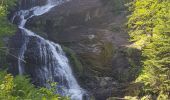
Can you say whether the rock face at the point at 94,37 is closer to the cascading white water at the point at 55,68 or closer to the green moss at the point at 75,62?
the green moss at the point at 75,62

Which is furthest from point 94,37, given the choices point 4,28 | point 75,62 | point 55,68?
point 4,28

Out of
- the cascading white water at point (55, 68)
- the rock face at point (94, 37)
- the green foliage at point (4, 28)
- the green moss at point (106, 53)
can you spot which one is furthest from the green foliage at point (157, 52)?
the green foliage at point (4, 28)

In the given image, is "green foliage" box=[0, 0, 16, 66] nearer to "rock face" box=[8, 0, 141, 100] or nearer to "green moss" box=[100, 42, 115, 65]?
"rock face" box=[8, 0, 141, 100]

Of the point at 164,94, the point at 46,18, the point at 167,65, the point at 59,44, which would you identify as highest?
the point at 46,18

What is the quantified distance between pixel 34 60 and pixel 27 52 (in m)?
0.89

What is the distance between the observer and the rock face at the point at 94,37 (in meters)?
25.1

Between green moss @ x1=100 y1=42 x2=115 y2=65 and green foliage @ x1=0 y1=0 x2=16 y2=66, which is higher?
green foliage @ x1=0 y1=0 x2=16 y2=66

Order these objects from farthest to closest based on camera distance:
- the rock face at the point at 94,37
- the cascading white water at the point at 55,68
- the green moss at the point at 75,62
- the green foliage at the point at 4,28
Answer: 1. the green moss at the point at 75,62
2. the rock face at the point at 94,37
3. the cascading white water at the point at 55,68
4. the green foliage at the point at 4,28

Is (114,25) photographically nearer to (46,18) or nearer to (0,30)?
(46,18)

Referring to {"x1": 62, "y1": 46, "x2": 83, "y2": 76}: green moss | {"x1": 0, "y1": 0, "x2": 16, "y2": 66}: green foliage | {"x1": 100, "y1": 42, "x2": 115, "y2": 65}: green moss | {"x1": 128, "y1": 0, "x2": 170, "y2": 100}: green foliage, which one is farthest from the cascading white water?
{"x1": 128, "y1": 0, "x2": 170, "y2": 100}: green foliage

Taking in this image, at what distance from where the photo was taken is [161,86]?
75.2 feet

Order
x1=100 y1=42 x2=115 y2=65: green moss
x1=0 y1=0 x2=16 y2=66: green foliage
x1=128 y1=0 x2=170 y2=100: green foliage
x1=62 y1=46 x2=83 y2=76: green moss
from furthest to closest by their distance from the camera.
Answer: x1=100 y1=42 x2=115 y2=65: green moss, x1=62 y1=46 x2=83 y2=76: green moss, x1=128 y1=0 x2=170 y2=100: green foliage, x1=0 y1=0 x2=16 y2=66: green foliage

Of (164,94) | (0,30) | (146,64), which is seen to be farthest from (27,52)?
(164,94)

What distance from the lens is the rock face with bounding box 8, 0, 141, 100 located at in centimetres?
2509
